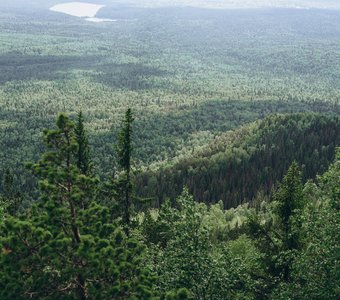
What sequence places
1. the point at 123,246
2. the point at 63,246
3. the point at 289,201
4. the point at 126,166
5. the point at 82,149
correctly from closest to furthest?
the point at 63,246 < the point at 123,246 < the point at 289,201 < the point at 126,166 < the point at 82,149

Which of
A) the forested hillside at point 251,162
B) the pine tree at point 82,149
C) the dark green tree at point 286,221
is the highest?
the pine tree at point 82,149

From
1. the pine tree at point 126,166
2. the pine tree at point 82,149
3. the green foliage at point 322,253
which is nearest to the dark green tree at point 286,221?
the green foliage at point 322,253

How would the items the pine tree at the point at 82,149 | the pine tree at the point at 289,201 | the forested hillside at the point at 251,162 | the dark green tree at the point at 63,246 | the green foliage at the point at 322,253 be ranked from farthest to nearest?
the forested hillside at the point at 251,162 < the pine tree at the point at 82,149 < the pine tree at the point at 289,201 < the green foliage at the point at 322,253 < the dark green tree at the point at 63,246

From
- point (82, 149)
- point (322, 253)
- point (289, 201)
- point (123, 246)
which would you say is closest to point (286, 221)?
point (289, 201)

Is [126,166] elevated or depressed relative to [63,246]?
depressed

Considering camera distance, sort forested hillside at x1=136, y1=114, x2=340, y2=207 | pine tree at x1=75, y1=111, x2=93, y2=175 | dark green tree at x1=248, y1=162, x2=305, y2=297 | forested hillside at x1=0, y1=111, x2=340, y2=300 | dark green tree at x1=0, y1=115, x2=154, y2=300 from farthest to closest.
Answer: forested hillside at x1=136, y1=114, x2=340, y2=207, pine tree at x1=75, y1=111, x2=93, y2=175, dark green tree at x1=248, y1=162, x2=305, y2=297, forested hillside at x1=0, y1=111, x2=340, y2=300, dark green tree at x1=0, y1=115, x2=154, y2=300

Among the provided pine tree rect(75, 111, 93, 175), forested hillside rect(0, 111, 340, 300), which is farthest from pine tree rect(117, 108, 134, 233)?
pine tree rect(75, 111, 93, 175)

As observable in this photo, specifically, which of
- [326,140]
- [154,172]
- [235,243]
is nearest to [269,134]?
[326,140]

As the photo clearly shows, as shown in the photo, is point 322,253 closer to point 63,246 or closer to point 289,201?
point 289,201

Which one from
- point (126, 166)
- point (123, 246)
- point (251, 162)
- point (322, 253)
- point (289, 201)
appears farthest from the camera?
point (251, 162)

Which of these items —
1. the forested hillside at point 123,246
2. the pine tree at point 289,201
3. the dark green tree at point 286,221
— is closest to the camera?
the forested hillside at point 123,246

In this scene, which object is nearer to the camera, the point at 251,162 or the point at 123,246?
the point at 123,246

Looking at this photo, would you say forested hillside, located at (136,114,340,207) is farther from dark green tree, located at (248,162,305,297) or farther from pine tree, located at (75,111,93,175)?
pine tree, located at (75,111,93,175)

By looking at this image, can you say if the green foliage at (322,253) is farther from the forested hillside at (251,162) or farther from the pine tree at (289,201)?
the forested hillside at (251,162)
